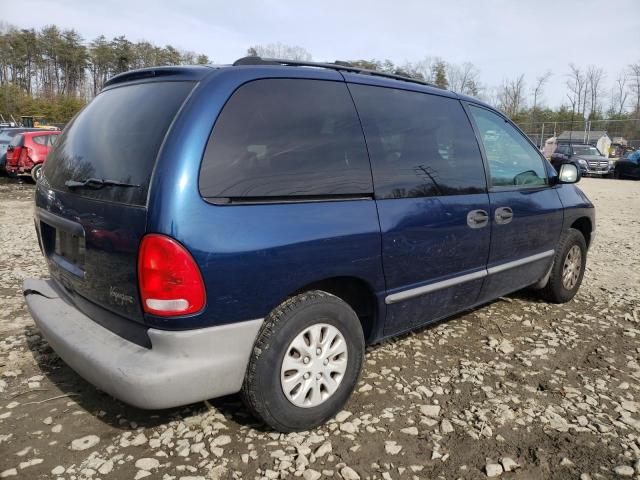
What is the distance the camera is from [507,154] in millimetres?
3742

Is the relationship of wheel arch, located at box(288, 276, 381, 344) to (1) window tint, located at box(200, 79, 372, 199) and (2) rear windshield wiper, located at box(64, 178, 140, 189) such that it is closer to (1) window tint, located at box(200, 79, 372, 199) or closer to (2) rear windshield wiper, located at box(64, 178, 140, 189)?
(1) window tint, located at box(200, 79, 372, 199)

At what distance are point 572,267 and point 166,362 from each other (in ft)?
12.6

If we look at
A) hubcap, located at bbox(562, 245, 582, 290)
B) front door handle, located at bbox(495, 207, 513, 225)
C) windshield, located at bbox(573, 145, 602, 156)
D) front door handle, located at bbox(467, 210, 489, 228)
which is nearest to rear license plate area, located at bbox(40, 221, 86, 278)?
front door handle, located at bbox(467, 210, 489, 228)

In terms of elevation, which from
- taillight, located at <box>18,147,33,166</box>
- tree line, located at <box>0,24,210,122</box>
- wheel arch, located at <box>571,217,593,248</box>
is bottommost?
wheel arch, located at <box>571,217,593,248</box>

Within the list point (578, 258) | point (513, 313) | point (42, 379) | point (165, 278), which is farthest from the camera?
point (578, 258)

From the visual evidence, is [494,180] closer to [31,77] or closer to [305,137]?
[305,137]

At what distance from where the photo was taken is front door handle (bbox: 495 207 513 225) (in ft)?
11.2

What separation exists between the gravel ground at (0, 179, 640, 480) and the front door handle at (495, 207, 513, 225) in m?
0.92

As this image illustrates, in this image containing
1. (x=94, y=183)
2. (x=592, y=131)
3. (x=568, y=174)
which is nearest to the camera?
(x=94, y=183)

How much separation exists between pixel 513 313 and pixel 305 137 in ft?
9.16

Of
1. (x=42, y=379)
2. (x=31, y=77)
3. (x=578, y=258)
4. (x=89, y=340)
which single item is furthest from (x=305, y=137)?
(x=31, y=77)

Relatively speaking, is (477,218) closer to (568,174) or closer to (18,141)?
(568,174)

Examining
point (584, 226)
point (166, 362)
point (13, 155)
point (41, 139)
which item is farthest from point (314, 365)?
point (13, 155)

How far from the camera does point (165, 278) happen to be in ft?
6.71
